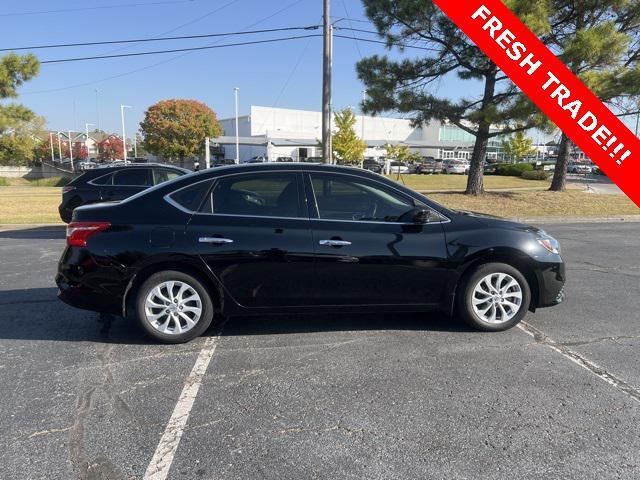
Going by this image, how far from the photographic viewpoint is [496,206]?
16266 millimetres

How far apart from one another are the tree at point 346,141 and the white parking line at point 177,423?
133ft

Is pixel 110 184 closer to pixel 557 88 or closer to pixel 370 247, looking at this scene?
pixel 370 247

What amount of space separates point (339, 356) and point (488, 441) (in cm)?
144

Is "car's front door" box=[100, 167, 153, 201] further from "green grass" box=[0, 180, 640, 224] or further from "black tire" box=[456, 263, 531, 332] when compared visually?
"black tire" box=[456, 263, 531, 332]

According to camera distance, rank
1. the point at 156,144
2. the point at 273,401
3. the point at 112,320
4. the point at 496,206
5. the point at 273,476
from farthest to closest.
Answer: the point at 156,144 < the point at 496,206 < the point at 112,320 < the point at 273,401 < the point at 273,476

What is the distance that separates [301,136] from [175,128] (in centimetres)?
4211

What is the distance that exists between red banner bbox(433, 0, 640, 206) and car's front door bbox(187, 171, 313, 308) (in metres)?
7.32

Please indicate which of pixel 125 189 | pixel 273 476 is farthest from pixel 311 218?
pixel 125 189

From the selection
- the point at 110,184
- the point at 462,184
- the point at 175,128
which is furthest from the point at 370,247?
the point at 175,128

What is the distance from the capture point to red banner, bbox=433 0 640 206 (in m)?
9.22

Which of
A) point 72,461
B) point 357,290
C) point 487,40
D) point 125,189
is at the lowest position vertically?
point 72,461

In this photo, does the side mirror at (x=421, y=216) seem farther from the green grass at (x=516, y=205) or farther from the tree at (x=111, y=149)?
the tree at (x=111, y=149)

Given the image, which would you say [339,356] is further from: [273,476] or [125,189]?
[125,189]

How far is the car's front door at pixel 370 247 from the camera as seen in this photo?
4141 millimetres
